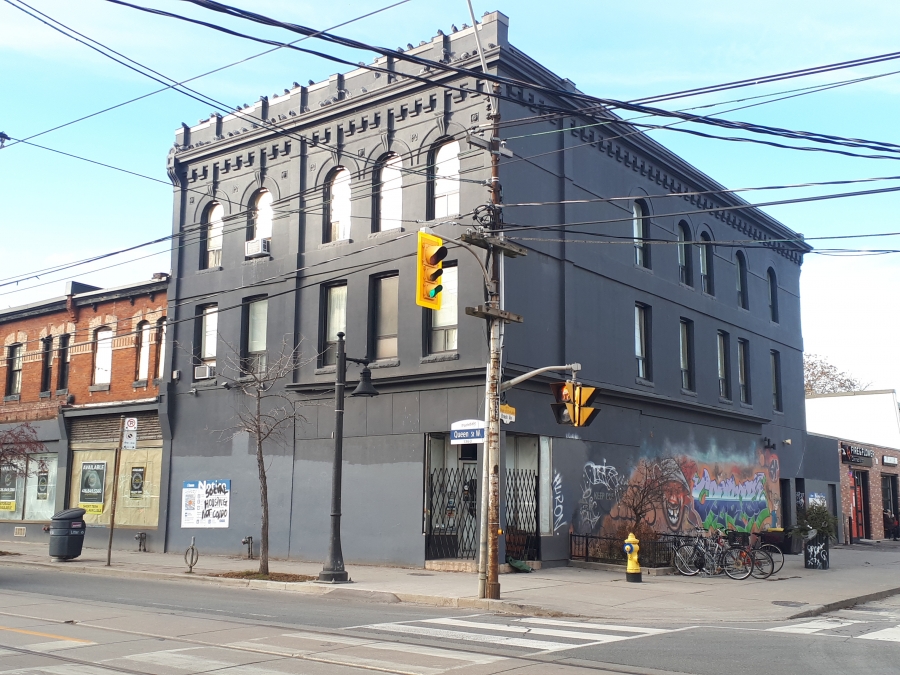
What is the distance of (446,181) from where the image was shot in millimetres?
22062

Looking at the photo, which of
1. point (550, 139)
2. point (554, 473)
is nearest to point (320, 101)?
point (550, 139)

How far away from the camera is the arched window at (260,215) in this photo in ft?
85.3

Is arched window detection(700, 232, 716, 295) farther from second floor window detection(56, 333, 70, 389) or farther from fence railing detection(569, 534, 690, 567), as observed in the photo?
second floor window detection(56, 333, 70, 389)

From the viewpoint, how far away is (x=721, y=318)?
98.9 feet

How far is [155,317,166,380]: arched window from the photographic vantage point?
28141 millimetres

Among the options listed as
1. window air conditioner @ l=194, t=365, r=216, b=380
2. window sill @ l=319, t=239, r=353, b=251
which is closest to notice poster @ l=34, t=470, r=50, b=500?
window air conditioner @ l=194, t=365, r=216, b=380

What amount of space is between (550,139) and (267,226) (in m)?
8.62

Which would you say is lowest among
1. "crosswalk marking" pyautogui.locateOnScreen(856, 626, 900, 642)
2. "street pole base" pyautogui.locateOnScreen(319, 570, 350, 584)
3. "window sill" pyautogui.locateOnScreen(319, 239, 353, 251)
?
"crosswalk marking" pyautogui.locateOnScreen(856, 626, 900, 642)

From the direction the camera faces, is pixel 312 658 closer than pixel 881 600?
Yes

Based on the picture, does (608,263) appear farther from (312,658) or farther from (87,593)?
(312,658)

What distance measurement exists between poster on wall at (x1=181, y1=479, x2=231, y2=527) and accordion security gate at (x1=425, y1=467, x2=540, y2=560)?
7.09 m

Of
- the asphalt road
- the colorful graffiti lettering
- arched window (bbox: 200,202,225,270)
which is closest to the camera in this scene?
the asphalt road

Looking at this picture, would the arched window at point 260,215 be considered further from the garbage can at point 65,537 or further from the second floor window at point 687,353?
the second floor window at point 687,353

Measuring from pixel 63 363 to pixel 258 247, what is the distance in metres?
10.6
